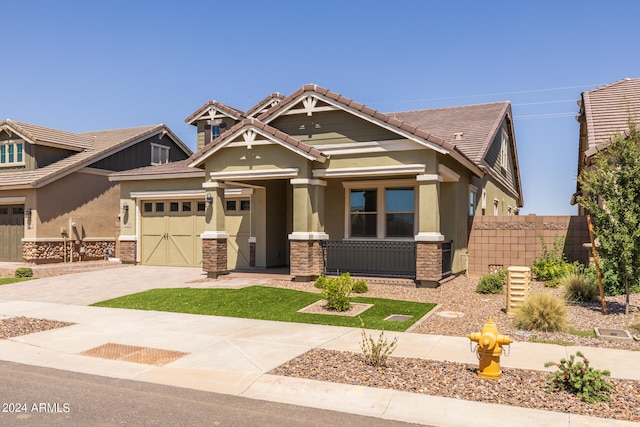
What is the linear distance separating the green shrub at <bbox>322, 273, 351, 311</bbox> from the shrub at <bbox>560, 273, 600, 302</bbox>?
5.31m

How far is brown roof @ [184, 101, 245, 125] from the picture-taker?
24203 millimetres

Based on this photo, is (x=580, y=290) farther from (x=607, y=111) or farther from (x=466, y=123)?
(x=466, y=123)

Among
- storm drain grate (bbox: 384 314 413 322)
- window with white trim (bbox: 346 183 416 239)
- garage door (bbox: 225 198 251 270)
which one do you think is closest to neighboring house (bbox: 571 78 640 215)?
window with white trim (bbox: 346 183 416 239)

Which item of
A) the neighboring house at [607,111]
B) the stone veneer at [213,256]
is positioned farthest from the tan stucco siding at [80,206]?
the neighboring house at [607,111]

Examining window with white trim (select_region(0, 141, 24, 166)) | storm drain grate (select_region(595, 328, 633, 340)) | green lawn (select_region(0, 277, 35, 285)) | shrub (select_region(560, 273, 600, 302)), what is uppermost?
window with white trim (select_region(0, 141, 24, 166))

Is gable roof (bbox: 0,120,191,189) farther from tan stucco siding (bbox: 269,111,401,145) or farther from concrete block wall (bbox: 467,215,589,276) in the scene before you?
concrete block wall (bbox: 467,215,589,276)

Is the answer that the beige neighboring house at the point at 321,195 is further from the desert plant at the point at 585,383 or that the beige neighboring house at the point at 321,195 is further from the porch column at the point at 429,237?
the desert plant at the point at 585,383

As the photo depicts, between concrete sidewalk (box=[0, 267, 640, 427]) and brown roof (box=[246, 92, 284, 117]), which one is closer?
concrete sidewalk (box=[0, 267, 640, 427])

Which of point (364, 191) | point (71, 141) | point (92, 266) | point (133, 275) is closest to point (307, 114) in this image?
point (364, 191)

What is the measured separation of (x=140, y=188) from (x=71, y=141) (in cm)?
759

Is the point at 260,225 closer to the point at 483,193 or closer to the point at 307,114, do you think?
the point at 307,114

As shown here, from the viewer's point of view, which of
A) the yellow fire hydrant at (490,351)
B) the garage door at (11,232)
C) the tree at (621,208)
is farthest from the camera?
the garage door at (11,232)

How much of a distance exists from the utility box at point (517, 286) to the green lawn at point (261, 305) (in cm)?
179

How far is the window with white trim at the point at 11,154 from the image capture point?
25562 mm
